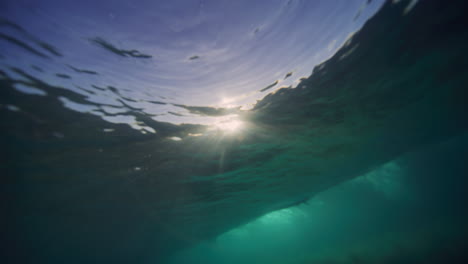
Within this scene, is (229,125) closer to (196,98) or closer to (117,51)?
(196,98)

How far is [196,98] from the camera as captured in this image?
8438mm

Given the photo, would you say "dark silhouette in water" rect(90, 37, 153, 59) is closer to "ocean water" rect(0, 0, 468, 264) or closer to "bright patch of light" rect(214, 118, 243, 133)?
"ocean water" rect(0, 0, 468, 264)

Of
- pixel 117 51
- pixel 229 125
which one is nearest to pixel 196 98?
pixel 229 125

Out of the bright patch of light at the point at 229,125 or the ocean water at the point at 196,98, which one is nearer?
the ocean water at the point at 196,98

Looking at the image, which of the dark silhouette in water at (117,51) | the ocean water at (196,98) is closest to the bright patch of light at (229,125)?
the ocean water at (196,98)

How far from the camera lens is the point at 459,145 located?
36875 millimetres

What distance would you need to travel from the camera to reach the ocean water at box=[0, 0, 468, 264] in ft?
18.5

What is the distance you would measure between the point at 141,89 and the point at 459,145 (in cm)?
5351

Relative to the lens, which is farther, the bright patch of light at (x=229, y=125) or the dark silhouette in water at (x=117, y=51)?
the bright patch of light at (x=229, y=125)

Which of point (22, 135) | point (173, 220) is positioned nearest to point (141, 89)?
point (22, 135)

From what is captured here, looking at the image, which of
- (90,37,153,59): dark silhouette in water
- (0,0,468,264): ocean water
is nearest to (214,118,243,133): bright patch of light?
(0,0,468,264): ocean water

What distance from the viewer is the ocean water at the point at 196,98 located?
18.5 ft

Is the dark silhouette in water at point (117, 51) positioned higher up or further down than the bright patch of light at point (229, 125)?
higher up

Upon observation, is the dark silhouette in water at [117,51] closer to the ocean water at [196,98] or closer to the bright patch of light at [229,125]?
the ocean water at [196,98]
